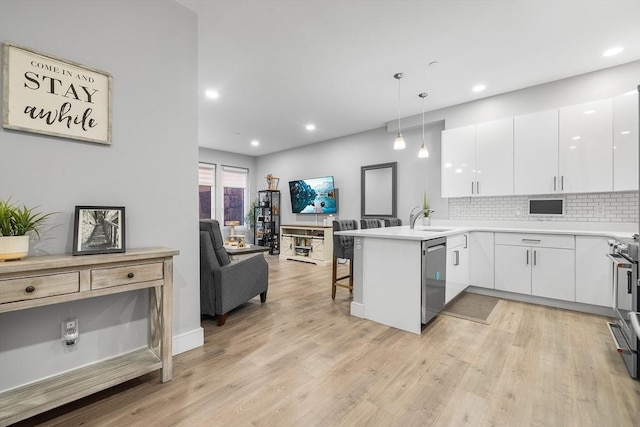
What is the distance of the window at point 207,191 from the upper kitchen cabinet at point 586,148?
23.5 feet

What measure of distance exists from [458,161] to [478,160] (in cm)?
28

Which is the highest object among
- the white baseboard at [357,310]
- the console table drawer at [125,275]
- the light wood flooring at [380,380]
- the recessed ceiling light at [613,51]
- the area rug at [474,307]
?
the recessed ceiling light at [613,51]

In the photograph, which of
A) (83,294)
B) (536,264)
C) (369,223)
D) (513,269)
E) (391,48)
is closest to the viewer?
(83,294)

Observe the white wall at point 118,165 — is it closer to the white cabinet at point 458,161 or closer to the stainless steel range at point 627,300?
the stainless steel range at point 627,300

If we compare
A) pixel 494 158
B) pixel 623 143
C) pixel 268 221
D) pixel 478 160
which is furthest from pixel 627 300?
pixel 268 221

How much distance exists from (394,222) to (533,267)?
1.92m

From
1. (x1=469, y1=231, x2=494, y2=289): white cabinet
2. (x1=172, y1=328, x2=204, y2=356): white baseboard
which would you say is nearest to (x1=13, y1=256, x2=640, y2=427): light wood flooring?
(x1=172, y1=328, x2=204, y2=356): white baseboard

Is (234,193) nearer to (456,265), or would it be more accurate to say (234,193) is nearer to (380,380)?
(456,265)

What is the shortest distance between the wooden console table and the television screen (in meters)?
4.80

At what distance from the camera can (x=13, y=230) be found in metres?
1.41

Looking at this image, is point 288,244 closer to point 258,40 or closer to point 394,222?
point 394,222

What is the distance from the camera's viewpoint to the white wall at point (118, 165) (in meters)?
1.57

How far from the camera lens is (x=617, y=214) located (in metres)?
3.28

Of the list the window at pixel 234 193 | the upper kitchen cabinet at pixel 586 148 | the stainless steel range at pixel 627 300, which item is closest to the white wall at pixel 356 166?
the window at pixel 234 193
